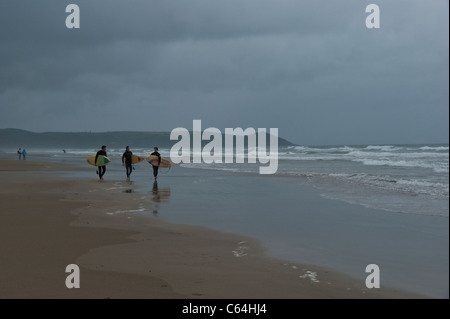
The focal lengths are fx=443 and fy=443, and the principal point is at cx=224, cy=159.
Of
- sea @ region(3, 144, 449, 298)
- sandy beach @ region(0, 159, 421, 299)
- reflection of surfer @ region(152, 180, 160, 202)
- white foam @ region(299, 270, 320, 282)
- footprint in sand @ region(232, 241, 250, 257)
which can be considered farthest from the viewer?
reflection of surfer @ region(152, 180, 160, 202)

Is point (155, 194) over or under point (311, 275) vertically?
over

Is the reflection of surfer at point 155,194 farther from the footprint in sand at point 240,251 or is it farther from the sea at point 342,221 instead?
the footprint in sand at point 240,251

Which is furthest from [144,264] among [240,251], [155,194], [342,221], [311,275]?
[155,194]

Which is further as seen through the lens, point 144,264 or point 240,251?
point 240,251

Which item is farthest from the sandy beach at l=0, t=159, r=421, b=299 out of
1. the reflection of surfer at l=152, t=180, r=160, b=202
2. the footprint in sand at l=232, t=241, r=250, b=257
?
the reflection of surfer at l=152, t=180, r=160, b=202

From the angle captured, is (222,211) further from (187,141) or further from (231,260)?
(187,141)

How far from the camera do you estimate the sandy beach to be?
4.84m

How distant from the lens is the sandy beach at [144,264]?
484 centimetres

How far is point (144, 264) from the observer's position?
6.02 metres

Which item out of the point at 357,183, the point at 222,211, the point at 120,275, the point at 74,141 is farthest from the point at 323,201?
the point at 74,141

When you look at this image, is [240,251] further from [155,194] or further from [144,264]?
[155,194]

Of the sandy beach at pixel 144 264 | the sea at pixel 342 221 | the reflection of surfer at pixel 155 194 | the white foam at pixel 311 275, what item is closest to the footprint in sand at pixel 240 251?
the sandy beach at pixel 144 264

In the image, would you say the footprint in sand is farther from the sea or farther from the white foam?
the white foam
